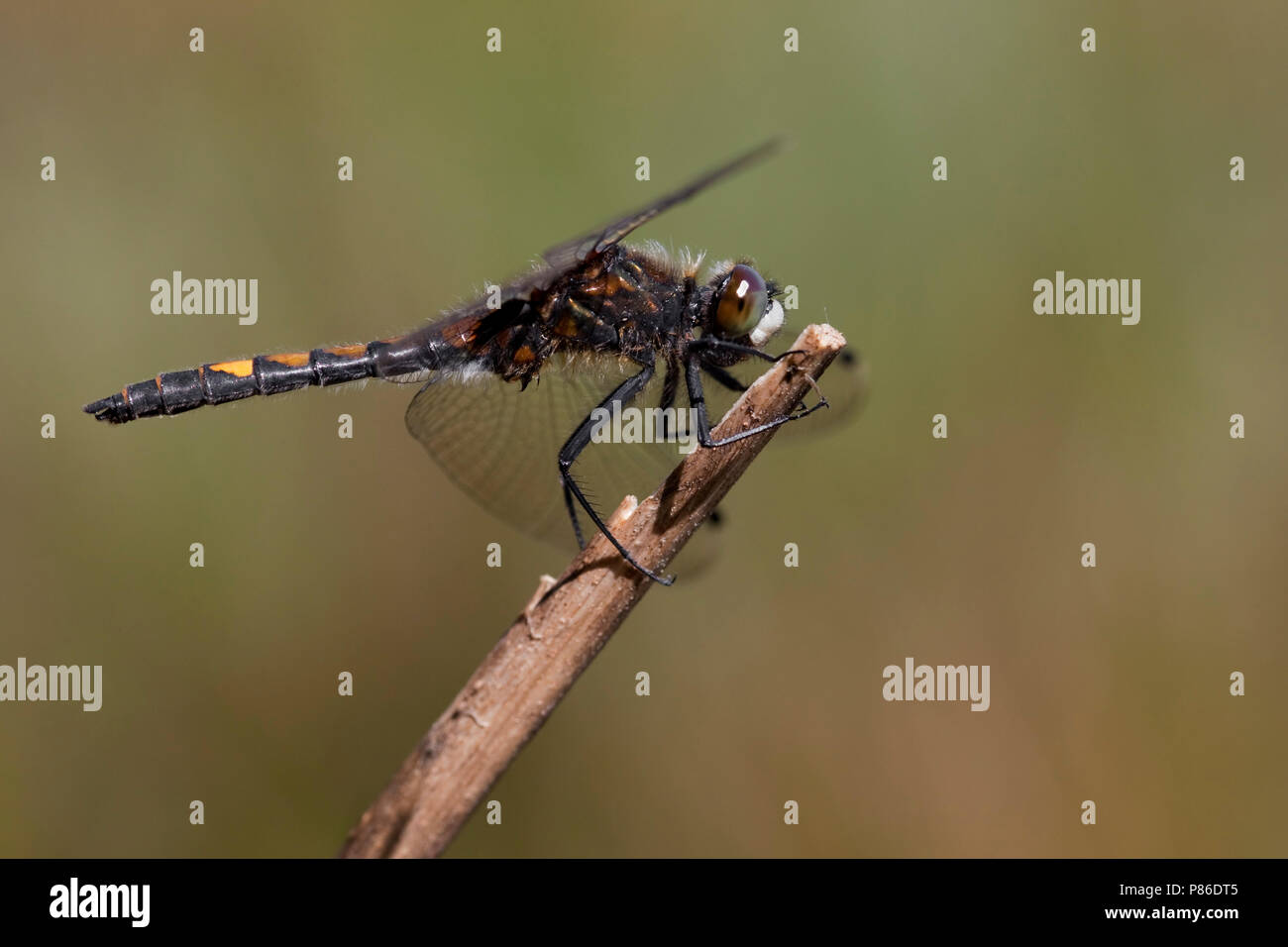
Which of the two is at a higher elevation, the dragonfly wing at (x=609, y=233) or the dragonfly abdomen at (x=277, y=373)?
the dragonfly wing at (x=609, y=233)

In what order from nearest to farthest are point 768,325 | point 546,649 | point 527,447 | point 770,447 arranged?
point 546,649, point 768,325, point 527,447, point 770,447

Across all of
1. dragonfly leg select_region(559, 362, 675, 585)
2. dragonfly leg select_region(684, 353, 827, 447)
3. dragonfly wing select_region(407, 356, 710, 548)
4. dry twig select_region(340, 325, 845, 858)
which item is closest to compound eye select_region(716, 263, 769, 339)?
dragonfly leg select_region(684, 353, 827, 447)

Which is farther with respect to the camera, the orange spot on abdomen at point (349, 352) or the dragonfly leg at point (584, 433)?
the orange spot on abdomen at point (349, 352)

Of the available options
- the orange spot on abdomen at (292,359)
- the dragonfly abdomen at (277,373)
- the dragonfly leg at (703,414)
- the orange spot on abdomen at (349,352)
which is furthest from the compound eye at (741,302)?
the orange spot on abdomen at (292,359)

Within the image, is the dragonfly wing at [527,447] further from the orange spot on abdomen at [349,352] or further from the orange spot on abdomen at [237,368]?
the orange spot on abdomen at [237,368]

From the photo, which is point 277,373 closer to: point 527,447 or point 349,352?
point 349,352

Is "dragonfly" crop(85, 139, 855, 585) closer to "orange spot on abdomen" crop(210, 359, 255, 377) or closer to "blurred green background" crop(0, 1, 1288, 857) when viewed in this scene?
"orange spot on abdomen" crop(210, 359, 255, 377)

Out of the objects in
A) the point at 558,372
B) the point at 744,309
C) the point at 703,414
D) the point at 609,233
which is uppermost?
the point at 609,233

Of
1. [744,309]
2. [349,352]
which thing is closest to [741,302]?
[744,309]
